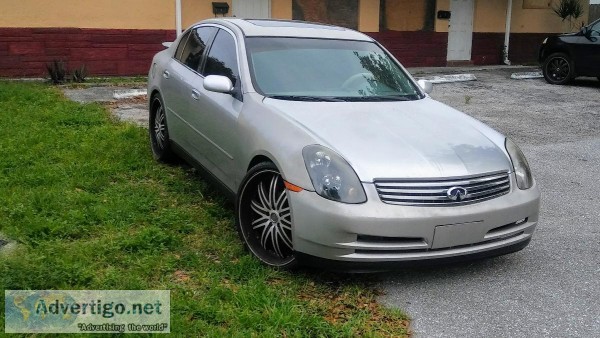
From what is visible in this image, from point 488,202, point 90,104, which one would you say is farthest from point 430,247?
point 90,104

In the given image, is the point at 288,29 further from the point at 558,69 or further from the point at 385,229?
the point at 558,69

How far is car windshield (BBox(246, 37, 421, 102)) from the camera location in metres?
4.70

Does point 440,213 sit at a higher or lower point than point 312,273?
higher

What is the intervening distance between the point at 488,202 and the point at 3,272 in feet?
9.50

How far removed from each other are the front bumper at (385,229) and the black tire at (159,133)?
2.86 m

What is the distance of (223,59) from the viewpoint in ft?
17.0

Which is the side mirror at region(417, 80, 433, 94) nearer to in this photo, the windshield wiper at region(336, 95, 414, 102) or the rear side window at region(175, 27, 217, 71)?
the windshield wiper at region(336, 95, 414, 102)

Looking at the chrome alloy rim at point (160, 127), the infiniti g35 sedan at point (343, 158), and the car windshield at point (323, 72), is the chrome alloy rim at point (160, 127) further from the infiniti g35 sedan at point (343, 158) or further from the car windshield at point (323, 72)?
the car windshield at point (323, 72)

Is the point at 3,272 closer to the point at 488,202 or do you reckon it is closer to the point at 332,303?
the point at 332,303

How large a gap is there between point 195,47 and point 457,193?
3.19m

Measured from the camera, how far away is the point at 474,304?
3.65 meters

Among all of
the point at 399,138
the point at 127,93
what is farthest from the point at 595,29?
the point at 399,138

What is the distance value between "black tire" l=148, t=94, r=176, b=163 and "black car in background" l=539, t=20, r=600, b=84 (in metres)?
10.1

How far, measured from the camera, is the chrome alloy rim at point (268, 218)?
12.7 ft
